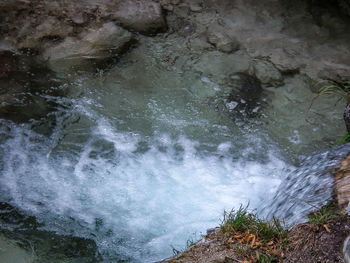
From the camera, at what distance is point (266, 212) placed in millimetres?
3809

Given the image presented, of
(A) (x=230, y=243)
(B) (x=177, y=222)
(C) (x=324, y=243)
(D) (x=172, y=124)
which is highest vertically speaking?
(C) (x=324, y=243)

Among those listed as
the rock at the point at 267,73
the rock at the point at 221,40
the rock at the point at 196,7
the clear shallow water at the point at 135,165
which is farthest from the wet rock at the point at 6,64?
the rock at the point at 267,73

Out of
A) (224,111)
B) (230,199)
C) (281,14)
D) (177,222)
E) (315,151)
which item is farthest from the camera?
(281,14)

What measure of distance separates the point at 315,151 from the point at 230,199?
1.53 metres

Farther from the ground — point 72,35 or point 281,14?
point 281,14

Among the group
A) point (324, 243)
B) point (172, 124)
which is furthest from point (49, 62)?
point (324, 243)

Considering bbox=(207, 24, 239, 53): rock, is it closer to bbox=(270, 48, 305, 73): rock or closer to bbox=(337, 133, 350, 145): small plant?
bbox=(270, 48, 305, 73): rock

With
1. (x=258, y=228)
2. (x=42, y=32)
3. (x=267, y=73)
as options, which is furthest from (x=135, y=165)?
(x=42, y=32)

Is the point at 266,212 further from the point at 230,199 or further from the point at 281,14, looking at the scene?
the point at 281,14

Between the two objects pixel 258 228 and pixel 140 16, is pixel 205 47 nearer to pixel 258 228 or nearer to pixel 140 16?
pixel 140 16

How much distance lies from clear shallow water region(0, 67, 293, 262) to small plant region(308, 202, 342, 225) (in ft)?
4.53

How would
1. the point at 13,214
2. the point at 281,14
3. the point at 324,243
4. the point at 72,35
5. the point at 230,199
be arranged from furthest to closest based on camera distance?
the point at 281,14, the point at 72,35, the point at 230,199, the point at 13,214, the point at 324,243

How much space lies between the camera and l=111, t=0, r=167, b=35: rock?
626cm

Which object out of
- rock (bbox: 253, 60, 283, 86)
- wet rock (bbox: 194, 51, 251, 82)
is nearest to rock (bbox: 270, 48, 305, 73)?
rock (bbox: 253, 60, 283, 86)
